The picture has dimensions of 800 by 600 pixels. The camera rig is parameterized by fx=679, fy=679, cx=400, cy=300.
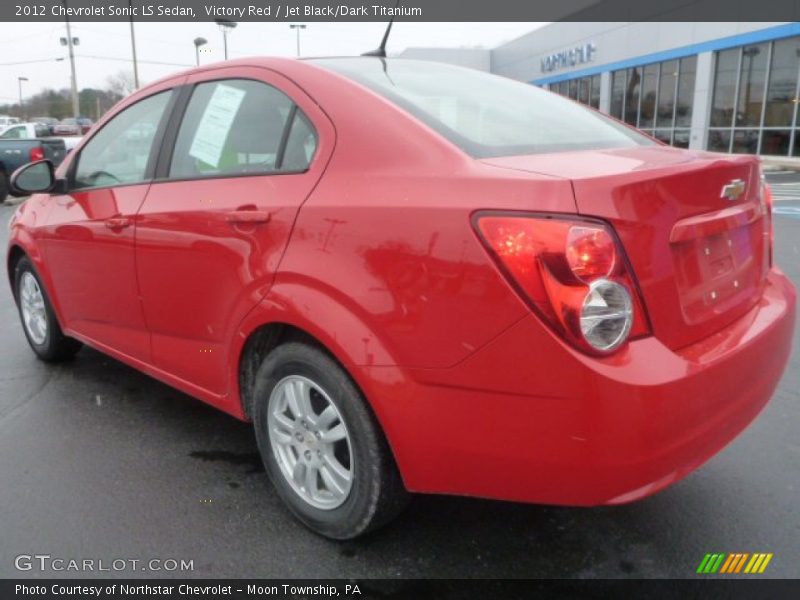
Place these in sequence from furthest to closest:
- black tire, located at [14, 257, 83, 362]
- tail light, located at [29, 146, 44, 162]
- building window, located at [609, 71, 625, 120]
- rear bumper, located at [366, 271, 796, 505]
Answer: building window, located at [609, 71, 625, 120], tail light, located at [29, 146, 44, 162], black tire, located at [14, 257, 83, 362], rear bumper, located at [366, 271, 796, 505]

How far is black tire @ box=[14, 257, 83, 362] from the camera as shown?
4086 millimetres

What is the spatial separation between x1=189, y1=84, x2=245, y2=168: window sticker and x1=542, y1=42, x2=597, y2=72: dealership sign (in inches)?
1183

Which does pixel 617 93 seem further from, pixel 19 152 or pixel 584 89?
pixel 19 152

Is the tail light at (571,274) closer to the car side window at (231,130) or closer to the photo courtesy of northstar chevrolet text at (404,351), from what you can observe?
the photo courtesy of northstar chevrolet text at (404,351)

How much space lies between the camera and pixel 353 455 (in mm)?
2219

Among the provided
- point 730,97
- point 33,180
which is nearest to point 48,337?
point 33,180

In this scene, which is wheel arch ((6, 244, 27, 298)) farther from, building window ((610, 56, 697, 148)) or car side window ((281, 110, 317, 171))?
building window ((610, 56, 697, 148))

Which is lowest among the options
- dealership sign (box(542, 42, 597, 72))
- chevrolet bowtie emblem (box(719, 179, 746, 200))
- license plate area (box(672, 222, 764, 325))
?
license plate area (box(672, 222, 764, 325))

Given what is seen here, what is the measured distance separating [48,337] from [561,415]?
353cm

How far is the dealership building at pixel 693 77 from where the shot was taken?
1894cm

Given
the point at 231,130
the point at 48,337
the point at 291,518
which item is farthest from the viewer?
the point at 48,337

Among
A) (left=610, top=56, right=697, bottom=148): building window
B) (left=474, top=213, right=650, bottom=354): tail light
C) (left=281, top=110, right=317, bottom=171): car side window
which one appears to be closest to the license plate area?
(left=474, top=213, right=650, bottom=354): tail light

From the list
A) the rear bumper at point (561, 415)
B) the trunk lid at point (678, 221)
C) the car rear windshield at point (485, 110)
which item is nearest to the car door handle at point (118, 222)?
the car rear windshield at point (485, 110)

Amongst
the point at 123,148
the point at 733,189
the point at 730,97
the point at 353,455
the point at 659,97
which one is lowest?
the point at 353,455
